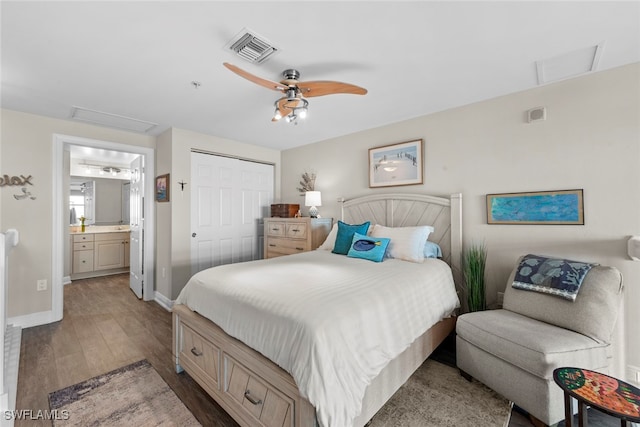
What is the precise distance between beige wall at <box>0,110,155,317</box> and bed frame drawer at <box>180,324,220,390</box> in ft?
8.02

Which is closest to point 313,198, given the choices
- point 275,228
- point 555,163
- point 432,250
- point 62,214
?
point 275,228

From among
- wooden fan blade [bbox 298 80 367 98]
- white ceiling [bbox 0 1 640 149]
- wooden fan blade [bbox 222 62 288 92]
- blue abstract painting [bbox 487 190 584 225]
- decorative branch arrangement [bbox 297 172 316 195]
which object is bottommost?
blue abstract painting [bbox 487 190 584 225]

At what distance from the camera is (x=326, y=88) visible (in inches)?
78.8

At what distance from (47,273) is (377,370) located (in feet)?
13.0

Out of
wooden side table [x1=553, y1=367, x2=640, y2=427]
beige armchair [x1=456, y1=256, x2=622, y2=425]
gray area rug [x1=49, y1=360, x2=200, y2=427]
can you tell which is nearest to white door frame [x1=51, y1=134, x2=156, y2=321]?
gray area rug [x1=49, y1=360, x2=200, y2=427]

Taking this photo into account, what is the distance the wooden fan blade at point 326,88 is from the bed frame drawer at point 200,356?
1.93 metres

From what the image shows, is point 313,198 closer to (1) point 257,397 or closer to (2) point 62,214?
(1) point 257,397

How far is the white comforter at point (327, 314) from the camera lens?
4.03ft

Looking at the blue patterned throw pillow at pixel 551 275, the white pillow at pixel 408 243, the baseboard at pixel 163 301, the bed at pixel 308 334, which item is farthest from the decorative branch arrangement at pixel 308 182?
the blue patterned throw pillow at pixel 551 275

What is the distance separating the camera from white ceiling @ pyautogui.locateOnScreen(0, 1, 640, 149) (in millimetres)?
1512

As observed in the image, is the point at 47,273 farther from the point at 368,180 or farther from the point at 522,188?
the point at 522,188

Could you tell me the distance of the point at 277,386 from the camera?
1.36 meters

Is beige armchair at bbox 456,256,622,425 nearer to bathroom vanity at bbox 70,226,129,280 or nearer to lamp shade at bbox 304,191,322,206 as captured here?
lamp shade at bbox 304,191,322,206

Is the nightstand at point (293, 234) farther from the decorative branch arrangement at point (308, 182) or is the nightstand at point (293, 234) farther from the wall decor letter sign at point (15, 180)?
the wall decor letter sign at point (15, 180)
